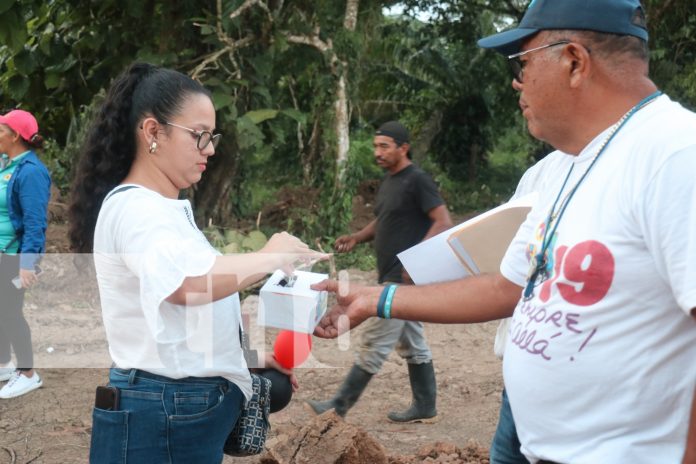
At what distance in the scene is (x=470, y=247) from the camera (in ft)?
8.21

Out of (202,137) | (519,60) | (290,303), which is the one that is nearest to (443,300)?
(290,303)

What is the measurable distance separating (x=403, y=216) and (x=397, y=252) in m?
0.24

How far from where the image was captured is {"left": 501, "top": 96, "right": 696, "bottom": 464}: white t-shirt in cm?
156

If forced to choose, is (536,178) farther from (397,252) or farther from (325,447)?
(397,252)

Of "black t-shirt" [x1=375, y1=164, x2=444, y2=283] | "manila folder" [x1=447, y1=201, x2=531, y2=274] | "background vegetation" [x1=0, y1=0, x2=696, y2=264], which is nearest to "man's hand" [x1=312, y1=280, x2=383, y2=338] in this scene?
"manila folder" [x1=447, y1=201, x2=531, y2=274]

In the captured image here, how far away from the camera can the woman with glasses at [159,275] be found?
2.10 meters

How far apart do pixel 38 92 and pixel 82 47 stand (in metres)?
0.66

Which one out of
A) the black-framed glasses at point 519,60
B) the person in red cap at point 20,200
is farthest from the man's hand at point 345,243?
the black-framed glasses at point 519,60

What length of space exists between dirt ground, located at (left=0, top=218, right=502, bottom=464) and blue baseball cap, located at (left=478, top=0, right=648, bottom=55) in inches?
84.6

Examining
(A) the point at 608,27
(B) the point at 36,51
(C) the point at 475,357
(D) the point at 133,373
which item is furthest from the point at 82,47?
(A) the point at 608,27

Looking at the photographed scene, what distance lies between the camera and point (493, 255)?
8.24ft

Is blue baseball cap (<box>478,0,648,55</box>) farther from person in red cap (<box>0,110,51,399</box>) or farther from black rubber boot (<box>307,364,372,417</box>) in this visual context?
person in red cap (<box>0,110,51,399</box>)

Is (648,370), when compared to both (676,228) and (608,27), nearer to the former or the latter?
(676,228)

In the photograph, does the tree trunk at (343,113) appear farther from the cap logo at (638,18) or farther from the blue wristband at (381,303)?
the cap logo at (638,18)
